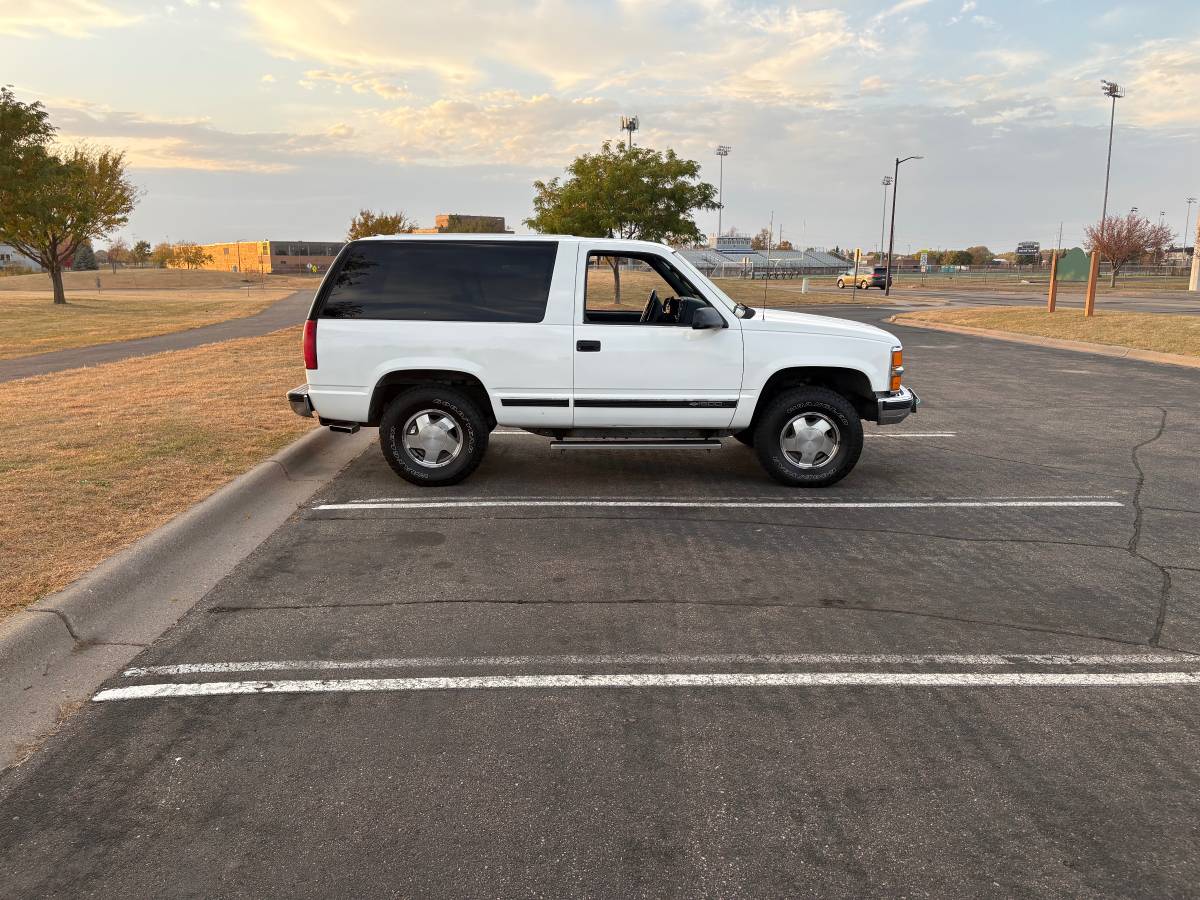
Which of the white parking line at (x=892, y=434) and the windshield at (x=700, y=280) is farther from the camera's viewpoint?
the white parking line at (x=892, y=434)

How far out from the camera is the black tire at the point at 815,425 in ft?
23.3

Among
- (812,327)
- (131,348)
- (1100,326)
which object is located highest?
(812,327)

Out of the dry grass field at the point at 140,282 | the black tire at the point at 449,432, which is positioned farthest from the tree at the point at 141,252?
the black tire at the point at 449,432

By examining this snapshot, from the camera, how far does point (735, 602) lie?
15.6 feet

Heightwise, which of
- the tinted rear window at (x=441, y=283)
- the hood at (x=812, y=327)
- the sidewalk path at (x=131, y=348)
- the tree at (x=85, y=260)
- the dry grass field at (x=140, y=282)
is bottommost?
the sidewalk path at (x=131, y=348)

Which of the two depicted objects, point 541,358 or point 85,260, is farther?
point 85,260

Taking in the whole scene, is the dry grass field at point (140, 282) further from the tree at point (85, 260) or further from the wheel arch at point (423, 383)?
the wheel arch at point (423, 383)

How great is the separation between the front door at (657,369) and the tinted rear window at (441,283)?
43 cm

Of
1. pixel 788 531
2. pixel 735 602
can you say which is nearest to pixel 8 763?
pixel 735 602

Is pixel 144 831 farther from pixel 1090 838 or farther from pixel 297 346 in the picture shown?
pixel 297 346

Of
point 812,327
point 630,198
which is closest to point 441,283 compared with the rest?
point 812,327

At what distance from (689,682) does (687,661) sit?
0.21 m

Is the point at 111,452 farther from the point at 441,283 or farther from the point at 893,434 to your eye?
the point at 893,434

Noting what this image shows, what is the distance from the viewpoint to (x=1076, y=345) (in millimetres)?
19969
